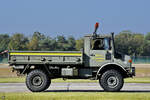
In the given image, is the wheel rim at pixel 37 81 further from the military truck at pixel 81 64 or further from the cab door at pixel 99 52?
the cab door at pixel 99 52

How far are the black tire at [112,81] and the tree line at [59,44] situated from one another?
31.9m

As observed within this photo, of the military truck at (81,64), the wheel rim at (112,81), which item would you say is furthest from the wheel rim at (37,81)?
the wheel rim at (112,81)

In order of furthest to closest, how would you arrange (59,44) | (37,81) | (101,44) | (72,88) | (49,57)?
(59,44)
(72,88)
(101,44)
(37,81)
(49,57)

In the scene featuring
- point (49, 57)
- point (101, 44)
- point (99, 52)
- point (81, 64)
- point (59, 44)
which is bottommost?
point (81, 64)

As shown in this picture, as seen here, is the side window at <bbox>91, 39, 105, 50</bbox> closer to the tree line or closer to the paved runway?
the paved runway

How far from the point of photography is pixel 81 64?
53.8 ft

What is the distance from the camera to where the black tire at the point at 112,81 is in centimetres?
1630

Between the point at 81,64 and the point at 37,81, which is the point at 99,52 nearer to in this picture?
the point at 81,64

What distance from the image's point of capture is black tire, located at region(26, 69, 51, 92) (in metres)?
16.4

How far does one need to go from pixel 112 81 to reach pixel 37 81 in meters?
3.67

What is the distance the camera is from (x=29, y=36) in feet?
279

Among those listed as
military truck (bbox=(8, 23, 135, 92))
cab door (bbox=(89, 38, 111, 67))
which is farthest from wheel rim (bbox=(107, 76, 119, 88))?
cab door (bbox=(89, 38, 111, 67))

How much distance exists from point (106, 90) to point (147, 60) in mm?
57477

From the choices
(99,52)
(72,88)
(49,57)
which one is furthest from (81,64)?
(72,88)
